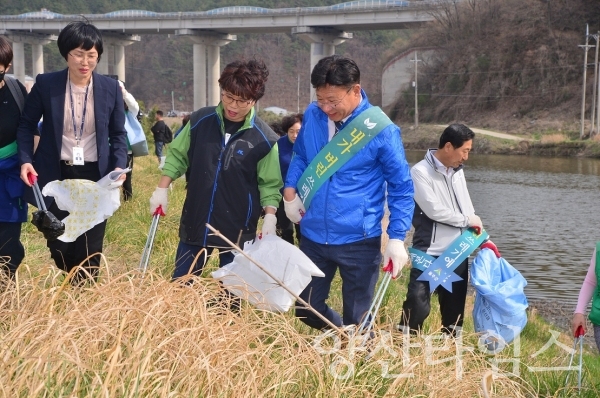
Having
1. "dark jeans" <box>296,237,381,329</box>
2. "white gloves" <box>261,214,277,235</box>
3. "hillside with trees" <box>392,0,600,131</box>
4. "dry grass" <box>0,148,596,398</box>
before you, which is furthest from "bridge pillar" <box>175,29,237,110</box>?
"dry grass" <box>0,148,596,398</box>

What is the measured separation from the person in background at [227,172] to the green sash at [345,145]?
32 cm

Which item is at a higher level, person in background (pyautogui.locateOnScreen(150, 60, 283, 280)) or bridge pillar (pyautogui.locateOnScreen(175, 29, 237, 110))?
bridge pillar (pyautogui.locateOnScreen(175, 29, 237, 110))

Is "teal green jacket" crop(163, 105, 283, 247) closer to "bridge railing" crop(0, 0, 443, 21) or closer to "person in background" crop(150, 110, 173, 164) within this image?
"person in background" crop(150, 110, 173, 164)

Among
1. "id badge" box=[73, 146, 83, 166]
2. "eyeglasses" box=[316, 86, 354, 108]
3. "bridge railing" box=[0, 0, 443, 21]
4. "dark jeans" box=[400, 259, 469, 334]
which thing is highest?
"bridge railing" box=[0, 0, 443, 21]

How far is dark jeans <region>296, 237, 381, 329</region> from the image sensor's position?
4.05 metres

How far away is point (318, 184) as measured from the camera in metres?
4.04

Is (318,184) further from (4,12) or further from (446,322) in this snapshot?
(4,12)

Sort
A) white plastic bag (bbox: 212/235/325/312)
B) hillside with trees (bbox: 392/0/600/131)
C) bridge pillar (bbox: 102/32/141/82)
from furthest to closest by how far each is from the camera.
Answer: bridge pillar (bbox: 102/32/141/82)
hillside with trees (bbox: 392/0/600/131)
white plastic bag (bbox: 212/235/325/312)

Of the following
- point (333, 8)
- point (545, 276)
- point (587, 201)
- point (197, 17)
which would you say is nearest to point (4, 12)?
point (197, 17)

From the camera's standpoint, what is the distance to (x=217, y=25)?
65.6m

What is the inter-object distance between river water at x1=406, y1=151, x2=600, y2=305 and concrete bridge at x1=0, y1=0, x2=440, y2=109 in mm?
29268

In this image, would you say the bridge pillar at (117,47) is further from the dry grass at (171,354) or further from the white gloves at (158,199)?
the dry grass at (171,354)

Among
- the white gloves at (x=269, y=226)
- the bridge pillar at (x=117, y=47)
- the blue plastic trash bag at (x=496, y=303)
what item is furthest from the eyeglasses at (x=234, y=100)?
the bridge pillar at (x=117, y=47)

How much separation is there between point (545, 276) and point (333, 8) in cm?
4960
